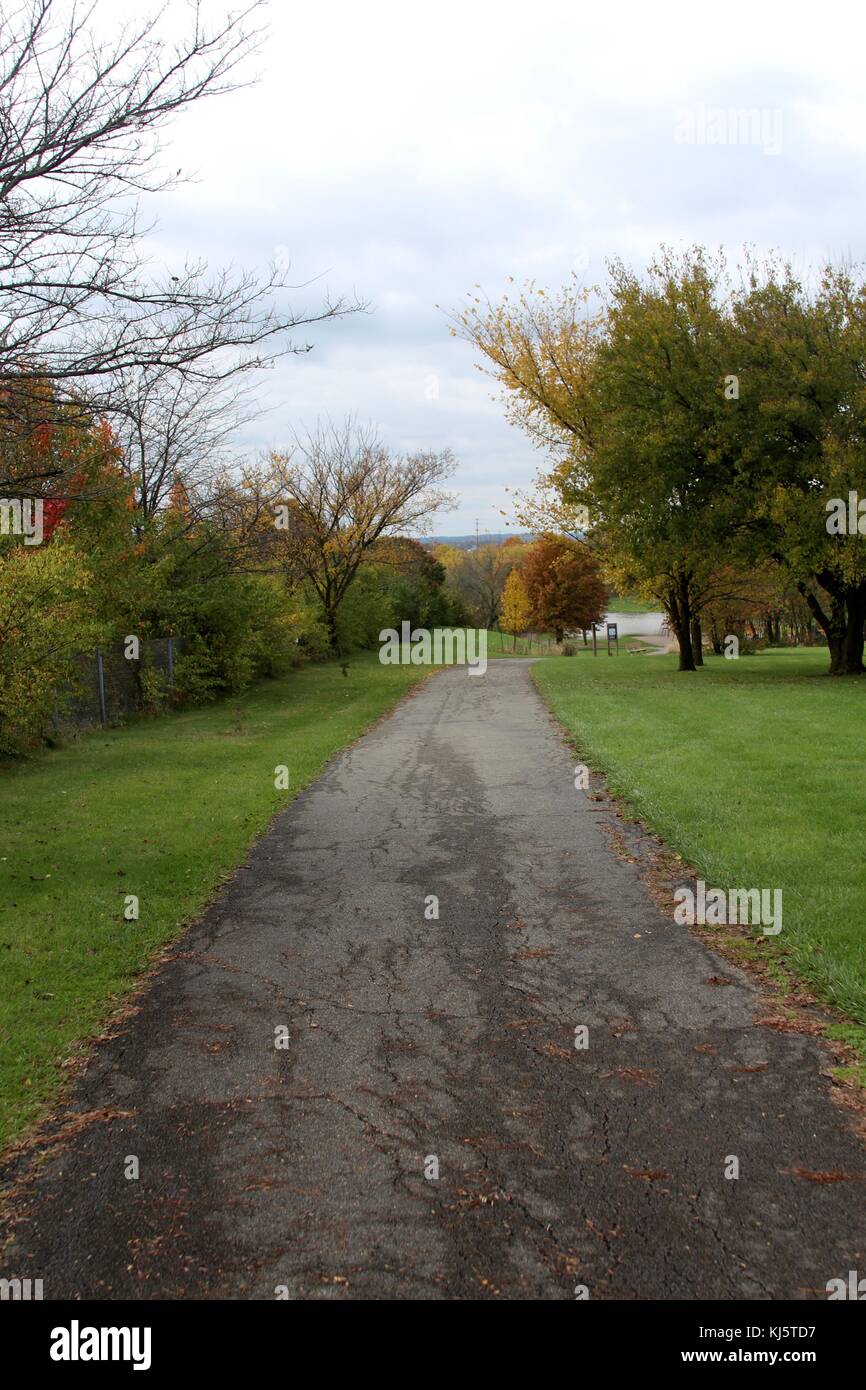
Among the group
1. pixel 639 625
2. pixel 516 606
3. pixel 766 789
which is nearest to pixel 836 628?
pixel 766 789

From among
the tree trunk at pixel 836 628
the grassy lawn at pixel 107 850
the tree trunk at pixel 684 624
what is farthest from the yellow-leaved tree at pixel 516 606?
the grassy lawn at pixel 107 850

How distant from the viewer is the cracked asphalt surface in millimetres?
2873

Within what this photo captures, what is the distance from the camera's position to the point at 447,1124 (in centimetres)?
367

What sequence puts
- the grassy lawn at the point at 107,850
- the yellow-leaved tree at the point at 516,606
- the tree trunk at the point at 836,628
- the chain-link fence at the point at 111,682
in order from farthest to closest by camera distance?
the yellow-leaved tree at the point at 516,606 < the tree trunk at the point at 836,628 < the chain-link fence at the point at 111,682 < the grassy lawn at the point at 107,850

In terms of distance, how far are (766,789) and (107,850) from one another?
22.3 feet

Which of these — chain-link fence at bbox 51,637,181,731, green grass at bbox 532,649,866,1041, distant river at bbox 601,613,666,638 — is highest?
distant river at bbox 601,613,666,638

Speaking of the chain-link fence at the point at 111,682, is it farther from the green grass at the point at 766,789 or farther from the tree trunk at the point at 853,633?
the tree trunk at the point at 853,633

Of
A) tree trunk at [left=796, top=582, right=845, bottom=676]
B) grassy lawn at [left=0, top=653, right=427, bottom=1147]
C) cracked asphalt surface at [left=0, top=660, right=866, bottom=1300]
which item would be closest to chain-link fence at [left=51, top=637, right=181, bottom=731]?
grassy lawn at [left=0, top=653, right=427, bottom=1147]

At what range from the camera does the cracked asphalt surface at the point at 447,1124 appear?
113 inches

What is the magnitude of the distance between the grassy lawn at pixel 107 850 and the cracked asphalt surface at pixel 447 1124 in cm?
31

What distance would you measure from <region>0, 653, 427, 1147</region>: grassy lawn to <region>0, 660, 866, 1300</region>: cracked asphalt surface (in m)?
0.31

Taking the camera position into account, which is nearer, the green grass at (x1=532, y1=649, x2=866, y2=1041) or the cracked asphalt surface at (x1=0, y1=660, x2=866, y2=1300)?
the cracked asphalt surface at (x1=0, y1=660, x2=866, y2=1300)

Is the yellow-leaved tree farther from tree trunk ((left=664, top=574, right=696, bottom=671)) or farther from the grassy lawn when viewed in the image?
the grassy lawn

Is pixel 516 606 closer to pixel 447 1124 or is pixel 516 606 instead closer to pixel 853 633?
pixel 853 633
